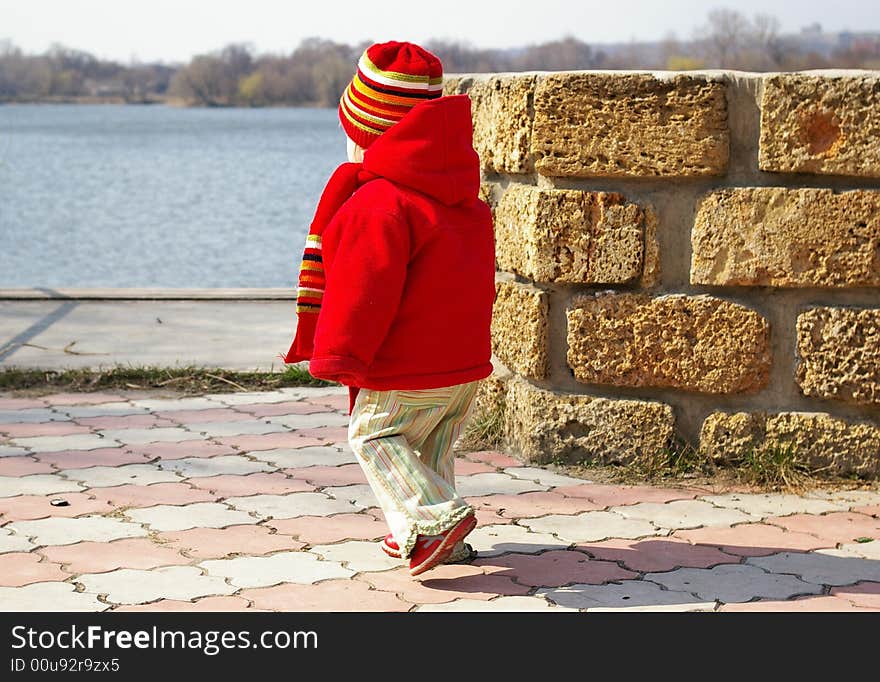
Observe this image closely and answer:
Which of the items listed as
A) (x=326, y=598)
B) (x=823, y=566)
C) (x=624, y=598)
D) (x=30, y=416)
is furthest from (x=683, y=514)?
(x=30, y=416)

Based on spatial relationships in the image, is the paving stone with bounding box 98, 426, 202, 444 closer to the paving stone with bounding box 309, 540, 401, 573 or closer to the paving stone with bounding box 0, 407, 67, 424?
the paving stone with bounding box 0, 407, 67, 424

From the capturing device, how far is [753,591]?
325cm

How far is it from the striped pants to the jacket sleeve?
21cm

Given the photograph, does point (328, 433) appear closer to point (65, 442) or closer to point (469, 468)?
point (469, 468)

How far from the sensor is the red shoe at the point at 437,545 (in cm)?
318

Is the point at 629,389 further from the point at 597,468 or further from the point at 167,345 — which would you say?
the point at 167,345

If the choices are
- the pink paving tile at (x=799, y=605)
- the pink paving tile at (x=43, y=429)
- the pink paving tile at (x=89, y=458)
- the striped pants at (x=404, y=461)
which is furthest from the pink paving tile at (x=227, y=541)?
the pink paving tile at (x=43, y=429)

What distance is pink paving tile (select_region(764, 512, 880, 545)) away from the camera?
372 cm

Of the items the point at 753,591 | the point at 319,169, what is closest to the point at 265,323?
the point at 753,591

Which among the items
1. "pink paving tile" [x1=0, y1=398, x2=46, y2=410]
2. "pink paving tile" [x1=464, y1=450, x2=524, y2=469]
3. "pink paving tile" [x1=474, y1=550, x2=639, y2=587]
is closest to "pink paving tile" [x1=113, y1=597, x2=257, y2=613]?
"pink paving tile" [x1=474, y1=550, x2=639, y2=587]

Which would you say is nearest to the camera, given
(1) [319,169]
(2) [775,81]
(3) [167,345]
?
(2) [775,81]

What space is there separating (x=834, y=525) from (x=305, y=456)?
5.79 feet

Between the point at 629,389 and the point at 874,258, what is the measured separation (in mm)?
873

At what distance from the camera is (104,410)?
16.9 feet
